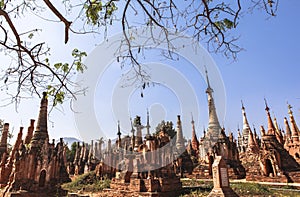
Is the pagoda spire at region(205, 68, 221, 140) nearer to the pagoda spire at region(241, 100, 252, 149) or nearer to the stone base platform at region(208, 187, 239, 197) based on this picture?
the pagoda spire at region(241, 100, 252, 149)

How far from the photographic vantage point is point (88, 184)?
85.0ft

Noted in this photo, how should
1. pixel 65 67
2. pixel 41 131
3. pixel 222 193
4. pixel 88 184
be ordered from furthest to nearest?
1. pixel 88 184
2. pixel 41 131
3. pixel 222 193
4. pixel 65 67

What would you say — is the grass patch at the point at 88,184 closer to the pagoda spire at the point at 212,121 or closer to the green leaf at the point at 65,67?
the pagoda spire at the point at 212,121

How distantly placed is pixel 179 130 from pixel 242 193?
2391 centimetres

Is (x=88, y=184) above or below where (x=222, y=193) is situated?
above

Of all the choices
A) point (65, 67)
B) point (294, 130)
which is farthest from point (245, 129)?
point (65, 67)

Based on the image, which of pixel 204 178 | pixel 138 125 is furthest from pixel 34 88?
pixel 138 125

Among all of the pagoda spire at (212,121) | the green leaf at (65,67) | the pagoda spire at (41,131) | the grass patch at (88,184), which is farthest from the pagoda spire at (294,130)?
the green leaf at (65,67)

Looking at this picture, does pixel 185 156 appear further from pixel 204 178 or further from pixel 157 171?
pixel 157 171

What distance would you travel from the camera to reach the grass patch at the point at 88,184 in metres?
22.9

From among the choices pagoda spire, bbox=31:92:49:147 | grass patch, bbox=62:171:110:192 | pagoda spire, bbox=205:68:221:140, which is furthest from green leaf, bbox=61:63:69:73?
pagoda spire, bbox=205:68:221:140

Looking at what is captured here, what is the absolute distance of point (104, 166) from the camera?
101ft

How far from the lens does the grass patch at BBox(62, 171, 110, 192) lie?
2289 centimetres

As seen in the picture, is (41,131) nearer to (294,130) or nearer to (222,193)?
(222,193)
